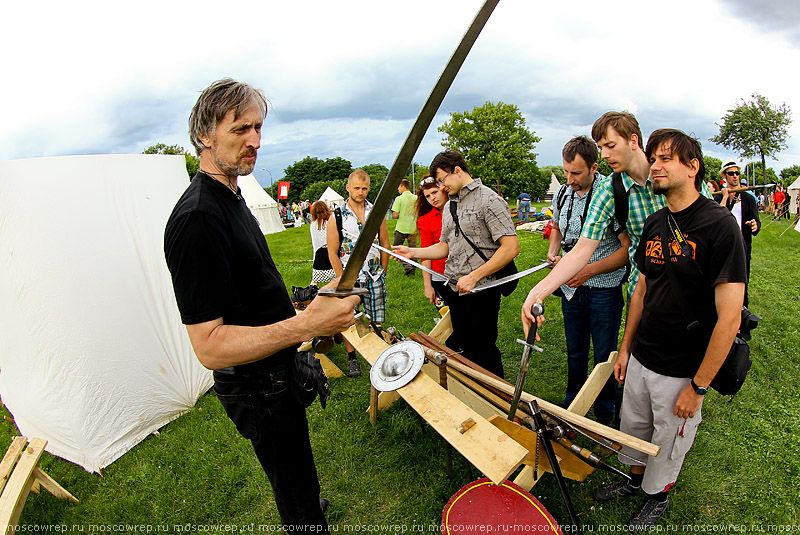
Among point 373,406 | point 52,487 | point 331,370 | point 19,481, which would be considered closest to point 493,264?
point 373,406

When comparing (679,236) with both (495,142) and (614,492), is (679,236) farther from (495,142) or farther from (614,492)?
(495,142)

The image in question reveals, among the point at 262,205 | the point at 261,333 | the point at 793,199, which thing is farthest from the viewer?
the point at 262,205

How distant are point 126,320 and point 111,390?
685 millimetres

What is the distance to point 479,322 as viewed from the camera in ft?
11.3

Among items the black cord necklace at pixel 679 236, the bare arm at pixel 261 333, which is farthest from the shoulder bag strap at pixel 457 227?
the bare arm at pixel 261 333

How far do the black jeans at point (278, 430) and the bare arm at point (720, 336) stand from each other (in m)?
2.10

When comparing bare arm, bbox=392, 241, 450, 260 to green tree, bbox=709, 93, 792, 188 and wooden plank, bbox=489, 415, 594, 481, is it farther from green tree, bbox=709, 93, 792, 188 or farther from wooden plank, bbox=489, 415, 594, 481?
green tree, bbox=709, 93, 792, 188

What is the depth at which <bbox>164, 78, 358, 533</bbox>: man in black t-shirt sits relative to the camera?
143cm

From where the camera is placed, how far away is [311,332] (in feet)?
4.75

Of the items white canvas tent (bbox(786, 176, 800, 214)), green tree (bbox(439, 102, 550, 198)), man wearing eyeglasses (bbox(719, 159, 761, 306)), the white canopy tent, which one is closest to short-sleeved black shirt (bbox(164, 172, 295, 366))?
man wearing eyeglasses (bbox(719, 159, 761, 306))

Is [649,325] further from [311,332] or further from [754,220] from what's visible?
[754,220]

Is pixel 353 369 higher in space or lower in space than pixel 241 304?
lower

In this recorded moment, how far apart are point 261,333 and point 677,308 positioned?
2.16 meters

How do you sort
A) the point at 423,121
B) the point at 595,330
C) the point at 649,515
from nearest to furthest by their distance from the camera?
1. the point at 423,121
2. the point at 649,515
3. the point at 595,330
